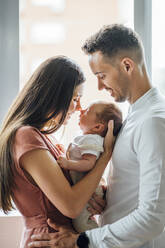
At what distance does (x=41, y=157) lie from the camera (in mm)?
1343

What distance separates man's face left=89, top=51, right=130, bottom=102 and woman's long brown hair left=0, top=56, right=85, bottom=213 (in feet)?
0.38

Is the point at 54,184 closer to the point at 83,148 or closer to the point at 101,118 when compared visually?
the point at 83,148

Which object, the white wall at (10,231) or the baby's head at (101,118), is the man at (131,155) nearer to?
the baby's head at (101,118)

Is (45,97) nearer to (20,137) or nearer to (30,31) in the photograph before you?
(20,137)

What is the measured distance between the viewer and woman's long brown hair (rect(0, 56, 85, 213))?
1.43 m

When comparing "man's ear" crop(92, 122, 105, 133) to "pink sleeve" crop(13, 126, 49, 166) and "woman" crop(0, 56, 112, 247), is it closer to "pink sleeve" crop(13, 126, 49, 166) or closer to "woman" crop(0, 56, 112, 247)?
"woman" crop(0, 56, 112, 247)

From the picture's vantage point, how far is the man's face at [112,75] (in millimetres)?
1423

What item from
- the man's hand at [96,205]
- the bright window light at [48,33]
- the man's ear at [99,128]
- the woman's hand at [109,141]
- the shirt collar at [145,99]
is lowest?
the man's hand at [96,205]

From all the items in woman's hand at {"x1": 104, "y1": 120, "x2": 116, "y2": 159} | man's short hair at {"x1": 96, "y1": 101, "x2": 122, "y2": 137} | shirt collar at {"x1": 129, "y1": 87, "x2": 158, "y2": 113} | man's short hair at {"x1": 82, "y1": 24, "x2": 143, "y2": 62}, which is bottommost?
woman's hand at {"x1": 104, "y1": 120, "x2": 116, "y2": 159}

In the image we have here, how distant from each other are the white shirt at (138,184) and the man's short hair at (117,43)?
195mm

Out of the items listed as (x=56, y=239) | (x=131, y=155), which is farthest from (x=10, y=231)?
(x=131, y=155)

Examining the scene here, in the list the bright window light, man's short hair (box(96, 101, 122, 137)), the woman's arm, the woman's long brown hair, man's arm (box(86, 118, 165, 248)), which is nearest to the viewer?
man's arm (box(86, 118, 165, 248))

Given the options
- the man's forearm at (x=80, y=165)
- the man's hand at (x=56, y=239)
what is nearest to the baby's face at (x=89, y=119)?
the man's forearm at (x=80, y=165)

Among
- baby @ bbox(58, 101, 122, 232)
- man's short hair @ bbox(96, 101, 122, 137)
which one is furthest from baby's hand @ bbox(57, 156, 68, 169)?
man's short hair @ bbox(96, 101, 122, 137)
